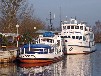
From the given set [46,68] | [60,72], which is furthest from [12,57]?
[60,72]

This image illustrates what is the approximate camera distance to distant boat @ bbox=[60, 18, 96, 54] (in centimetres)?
8519

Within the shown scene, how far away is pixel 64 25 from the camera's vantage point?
297ft

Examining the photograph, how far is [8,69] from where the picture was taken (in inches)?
2121

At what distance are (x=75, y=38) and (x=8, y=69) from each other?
111 ft

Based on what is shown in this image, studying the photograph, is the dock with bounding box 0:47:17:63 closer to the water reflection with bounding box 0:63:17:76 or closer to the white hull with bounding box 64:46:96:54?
the water reflection with bounding box 0:63:17:76

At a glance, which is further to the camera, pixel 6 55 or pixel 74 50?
pixel 74 50

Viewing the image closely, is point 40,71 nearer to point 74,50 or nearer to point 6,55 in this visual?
point 6,55

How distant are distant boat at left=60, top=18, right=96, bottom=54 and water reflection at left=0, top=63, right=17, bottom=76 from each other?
27165mm

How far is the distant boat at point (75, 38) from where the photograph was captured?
85.2m

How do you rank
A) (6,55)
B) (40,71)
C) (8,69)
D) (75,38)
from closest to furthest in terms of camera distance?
(40,71), (8,69), (6,55), (75,38)

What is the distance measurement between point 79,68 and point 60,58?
12.6 meters

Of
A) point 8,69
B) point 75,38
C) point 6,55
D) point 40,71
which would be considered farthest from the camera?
point 75,38

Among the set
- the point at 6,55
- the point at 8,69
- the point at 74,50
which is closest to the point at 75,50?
the point at 74,50

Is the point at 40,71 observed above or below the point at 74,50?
below
